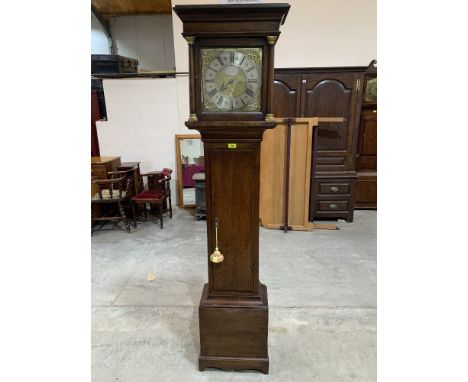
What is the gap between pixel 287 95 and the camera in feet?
10.9

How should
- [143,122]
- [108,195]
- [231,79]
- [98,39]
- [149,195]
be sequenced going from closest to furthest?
[231,79] → [108,195] → [149,195] → [143,122] → [98,39]

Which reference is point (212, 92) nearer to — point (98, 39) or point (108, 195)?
point (108, 195)

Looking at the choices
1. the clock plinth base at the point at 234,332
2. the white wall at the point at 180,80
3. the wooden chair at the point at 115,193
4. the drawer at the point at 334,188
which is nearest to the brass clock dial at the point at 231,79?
the clock plinth base at the point at 234,332

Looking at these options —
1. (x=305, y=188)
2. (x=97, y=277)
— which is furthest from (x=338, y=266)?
(x=97, y=277)

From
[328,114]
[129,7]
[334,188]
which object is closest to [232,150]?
[328,114]

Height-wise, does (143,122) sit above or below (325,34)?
below

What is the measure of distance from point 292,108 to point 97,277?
2.63 meters

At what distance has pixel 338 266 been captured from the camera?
2594 millimetres

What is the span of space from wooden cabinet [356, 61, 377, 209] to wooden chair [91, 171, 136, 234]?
9.43 ft

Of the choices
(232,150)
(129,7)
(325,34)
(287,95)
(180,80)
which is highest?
(129,7)

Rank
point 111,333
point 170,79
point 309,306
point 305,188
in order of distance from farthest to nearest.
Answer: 1. point 170,79
2. point 305,188
3. point 309,306
4. point 111,333

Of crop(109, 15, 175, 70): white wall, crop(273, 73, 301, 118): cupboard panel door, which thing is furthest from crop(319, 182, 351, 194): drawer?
crop(109, 15, 175, 70): white wall

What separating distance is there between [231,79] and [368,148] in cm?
309

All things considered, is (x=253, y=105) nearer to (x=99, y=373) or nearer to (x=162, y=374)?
(x=162, y=374)
